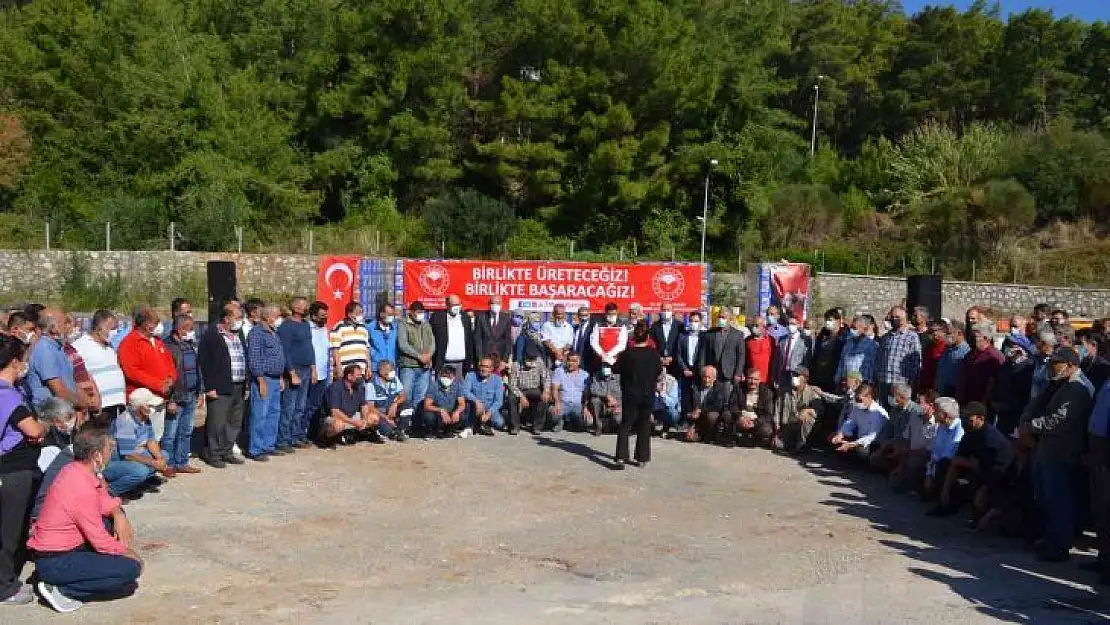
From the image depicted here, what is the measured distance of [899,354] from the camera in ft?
40.5

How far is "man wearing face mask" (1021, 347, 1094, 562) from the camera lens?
8.27m

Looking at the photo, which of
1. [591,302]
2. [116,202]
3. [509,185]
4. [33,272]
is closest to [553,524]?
[591,302]

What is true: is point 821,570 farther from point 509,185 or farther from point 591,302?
point 509,185

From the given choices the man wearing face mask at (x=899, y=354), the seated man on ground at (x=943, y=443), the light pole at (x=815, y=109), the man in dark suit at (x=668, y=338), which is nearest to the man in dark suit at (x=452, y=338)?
the man in dark suit at (x=668, y=338)

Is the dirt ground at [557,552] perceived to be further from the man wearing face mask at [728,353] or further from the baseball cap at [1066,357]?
the man wearing face mask at [728,353]

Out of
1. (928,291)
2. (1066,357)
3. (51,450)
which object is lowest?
(51,450)

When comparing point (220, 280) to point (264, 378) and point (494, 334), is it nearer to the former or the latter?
point (494, 334)

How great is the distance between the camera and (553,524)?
30.2 ft

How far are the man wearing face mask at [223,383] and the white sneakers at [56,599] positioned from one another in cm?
438

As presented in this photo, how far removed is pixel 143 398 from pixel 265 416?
2.13 metres

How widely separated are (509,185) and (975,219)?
17.2m

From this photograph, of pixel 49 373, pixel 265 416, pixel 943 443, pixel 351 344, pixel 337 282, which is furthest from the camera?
pixel 337 282

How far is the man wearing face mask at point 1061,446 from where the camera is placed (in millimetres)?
8273

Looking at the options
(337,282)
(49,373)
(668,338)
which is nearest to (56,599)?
(49,373)
